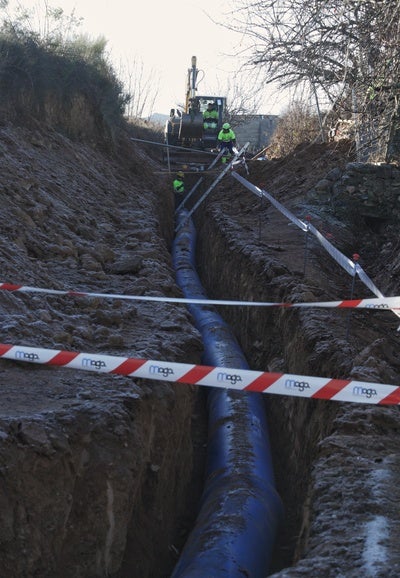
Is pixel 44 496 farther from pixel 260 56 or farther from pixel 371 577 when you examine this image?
pixel 260 56

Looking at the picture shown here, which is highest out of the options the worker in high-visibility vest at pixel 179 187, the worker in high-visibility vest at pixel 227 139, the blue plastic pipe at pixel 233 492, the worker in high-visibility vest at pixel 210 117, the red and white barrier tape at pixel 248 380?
the worker in high-visibility vest at pixel 210 117

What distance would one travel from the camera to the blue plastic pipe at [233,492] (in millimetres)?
5027

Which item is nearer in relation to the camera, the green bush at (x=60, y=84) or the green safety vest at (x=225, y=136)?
the green bush at (x=60, y=84)

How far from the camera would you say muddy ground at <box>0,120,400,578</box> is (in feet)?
13.8

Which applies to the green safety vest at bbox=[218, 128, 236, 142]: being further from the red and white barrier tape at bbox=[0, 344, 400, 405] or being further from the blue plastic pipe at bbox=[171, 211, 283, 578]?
the red and white barrier tape at bbox=[0, 344, 400, 405]

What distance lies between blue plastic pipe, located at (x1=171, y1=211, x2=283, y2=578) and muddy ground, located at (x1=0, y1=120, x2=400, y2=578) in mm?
265

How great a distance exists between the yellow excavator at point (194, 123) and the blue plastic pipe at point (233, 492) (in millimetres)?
16269

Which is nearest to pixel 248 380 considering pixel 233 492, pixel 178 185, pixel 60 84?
pixel 233 492

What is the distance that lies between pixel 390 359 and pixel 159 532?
8.83 ft

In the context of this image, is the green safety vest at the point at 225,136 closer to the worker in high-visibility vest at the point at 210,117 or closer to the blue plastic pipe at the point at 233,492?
the worker in high-visibility vest at the point at 210,117

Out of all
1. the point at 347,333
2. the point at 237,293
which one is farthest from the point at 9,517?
the point at 237,293

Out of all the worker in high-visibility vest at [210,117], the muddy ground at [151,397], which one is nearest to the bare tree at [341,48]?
the muddy ground at [151,397]

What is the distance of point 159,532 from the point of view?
5.80m

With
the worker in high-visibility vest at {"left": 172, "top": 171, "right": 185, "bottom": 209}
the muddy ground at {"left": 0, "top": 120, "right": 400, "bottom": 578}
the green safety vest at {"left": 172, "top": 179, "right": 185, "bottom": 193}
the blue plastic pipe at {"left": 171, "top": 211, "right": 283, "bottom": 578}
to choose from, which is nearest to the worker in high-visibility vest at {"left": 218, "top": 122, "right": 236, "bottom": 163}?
the worker in high-visibility vest at {"left": 172, "top": 171, "right": 185, "bottom": 209}
